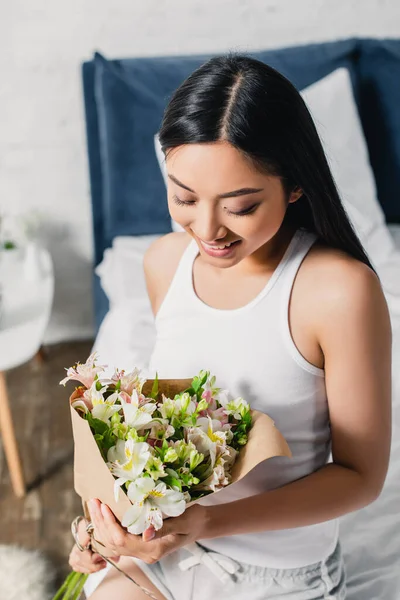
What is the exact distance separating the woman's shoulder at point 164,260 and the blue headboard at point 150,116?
917 mm

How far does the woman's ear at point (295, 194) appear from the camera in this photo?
3.37 ft

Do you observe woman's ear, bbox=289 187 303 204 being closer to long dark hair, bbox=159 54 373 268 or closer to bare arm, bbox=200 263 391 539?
long dark hair, bbox=159 54 373 268

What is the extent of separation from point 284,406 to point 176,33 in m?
1.81

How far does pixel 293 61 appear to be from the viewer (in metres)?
2.37

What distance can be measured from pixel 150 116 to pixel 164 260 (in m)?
1.18

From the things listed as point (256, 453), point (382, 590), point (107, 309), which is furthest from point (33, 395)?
point (256, 453)

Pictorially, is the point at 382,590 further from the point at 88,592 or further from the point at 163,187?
the point at 163,187

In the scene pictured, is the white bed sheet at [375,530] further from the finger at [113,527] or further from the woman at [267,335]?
the finger at [113,527]

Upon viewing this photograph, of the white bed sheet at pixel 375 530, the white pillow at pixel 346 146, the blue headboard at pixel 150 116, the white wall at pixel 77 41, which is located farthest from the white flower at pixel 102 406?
the white wall at pixel 77 41

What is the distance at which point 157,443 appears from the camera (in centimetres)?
95

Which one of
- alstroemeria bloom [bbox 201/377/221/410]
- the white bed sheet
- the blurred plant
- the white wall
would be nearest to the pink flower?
alstroemeria bloom [bbox 201/377/221/410]

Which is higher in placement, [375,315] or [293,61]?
[293,61]

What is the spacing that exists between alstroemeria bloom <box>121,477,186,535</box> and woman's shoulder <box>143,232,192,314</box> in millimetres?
525

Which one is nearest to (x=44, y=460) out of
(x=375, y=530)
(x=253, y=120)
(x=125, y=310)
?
(x=125, y=310)
